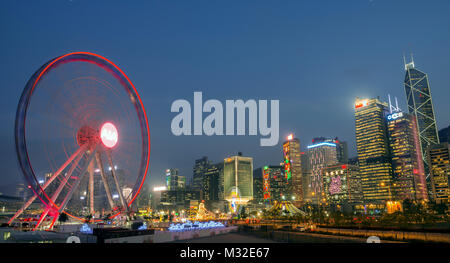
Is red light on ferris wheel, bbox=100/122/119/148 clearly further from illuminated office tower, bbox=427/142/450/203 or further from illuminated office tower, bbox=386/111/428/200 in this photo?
illuminated office tower, bbox=386/111/428/200

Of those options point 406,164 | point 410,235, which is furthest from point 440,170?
point 410,235

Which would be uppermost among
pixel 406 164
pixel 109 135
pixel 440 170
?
pixel 406 164

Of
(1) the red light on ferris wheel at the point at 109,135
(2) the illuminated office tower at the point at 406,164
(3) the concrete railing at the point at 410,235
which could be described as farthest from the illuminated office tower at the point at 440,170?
(1) the red light on ferris wheel at the point at 109,135

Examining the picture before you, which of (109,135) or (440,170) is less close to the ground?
(440,170)

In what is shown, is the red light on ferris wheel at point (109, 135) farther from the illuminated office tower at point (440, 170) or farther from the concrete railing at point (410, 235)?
the illuminated office tower at point (440, 170)

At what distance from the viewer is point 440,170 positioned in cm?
17188

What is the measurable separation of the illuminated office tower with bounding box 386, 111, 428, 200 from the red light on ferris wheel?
7200 inches

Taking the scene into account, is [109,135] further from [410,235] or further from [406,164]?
[406,164]

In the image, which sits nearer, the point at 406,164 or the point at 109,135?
the point at 109,135

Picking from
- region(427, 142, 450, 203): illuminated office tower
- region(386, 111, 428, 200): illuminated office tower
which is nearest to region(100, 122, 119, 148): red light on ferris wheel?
region(427, 142, 450, 203): illuminated office tower

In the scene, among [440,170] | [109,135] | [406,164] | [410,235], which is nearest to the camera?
[410,235]

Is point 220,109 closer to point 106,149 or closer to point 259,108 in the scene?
point 259,108

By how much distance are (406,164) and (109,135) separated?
19768 centimetres
